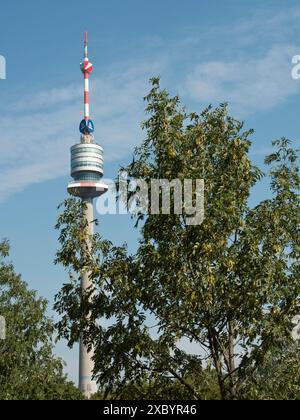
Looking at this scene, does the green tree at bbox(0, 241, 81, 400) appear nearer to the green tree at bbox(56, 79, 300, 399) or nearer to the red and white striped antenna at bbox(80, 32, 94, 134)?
the green tree at bbox(56, 79, 300, 399)

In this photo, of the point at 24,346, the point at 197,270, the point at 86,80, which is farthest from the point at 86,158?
the point at 197,270

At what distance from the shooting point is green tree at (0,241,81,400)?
40.3 meters

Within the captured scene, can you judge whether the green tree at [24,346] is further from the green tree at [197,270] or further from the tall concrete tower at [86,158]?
the tall concrete tower at [86,158]

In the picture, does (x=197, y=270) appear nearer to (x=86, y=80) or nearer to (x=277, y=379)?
(x=277, y=379)

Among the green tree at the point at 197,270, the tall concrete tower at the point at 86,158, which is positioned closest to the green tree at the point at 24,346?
the green tree at the point at 197,270

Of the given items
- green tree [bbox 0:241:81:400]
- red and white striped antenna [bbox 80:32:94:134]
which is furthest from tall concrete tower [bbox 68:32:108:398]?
green tree [bbox 0:241:81:400]

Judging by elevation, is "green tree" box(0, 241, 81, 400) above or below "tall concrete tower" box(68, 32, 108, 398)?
below

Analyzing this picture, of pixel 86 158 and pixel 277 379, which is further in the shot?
pixel 86 158

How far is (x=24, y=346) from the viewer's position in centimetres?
4078

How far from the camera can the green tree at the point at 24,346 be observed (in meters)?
40.3

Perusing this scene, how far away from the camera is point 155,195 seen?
17.3 m

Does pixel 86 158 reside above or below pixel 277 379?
above

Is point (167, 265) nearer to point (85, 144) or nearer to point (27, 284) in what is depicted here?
point (27, 284)
